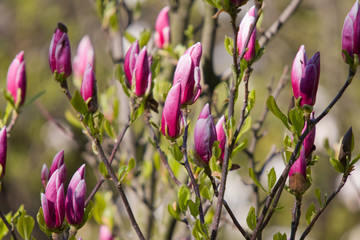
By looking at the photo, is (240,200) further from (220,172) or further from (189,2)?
(220,172)

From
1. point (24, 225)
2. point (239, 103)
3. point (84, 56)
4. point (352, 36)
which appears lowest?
point (24, 225)

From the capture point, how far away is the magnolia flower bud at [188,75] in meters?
0.65

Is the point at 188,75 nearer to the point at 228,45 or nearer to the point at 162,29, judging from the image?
the point at 228,45

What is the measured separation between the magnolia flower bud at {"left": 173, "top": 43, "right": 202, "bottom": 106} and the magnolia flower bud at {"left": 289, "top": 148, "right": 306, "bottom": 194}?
0.18 meters

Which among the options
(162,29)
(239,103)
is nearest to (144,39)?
(162,29)

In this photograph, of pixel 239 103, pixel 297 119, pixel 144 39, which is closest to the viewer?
pixel 297 119

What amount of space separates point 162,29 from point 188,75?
50cm

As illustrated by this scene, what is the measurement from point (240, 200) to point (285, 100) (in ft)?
3.64

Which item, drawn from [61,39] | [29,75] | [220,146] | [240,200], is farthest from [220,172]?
[29,75]

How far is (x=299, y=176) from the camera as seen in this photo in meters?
0.64

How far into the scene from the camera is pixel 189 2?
1.36 m

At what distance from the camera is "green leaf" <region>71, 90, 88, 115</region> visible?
649 mm

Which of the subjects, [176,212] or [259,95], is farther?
[259,95]

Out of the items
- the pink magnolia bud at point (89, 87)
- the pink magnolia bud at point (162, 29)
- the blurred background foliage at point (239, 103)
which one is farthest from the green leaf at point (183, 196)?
the blurred background foliage at point (239, 103)
